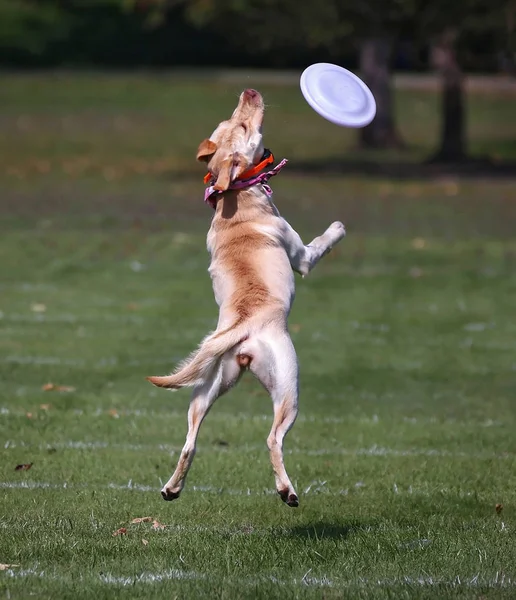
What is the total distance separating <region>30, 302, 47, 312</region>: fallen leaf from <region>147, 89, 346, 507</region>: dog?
7.05 m

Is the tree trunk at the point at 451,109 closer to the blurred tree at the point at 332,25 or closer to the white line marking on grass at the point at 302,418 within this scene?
the blurred tree at the point at 332,25

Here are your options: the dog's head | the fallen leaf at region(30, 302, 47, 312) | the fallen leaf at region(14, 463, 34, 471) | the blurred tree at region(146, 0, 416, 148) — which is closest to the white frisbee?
the dog's head

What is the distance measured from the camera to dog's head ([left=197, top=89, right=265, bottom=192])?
6.62m

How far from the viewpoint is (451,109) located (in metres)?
28.8

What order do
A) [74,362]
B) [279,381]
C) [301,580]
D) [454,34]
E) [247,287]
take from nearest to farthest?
[301,580] < [279,381] < [247,287] < [74,362] < [454,34]

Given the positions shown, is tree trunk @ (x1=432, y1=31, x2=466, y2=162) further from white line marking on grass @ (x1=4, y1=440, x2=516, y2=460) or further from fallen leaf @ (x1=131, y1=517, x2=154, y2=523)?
fallen leaf @ (x1=131, y1=517, x2=154, y2=523)

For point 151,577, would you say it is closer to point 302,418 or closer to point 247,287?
point 247,287

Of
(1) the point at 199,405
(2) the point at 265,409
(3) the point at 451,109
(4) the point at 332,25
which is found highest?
(1) the point at 199,405

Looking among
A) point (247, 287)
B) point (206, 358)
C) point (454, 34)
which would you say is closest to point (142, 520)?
point (206, 358)

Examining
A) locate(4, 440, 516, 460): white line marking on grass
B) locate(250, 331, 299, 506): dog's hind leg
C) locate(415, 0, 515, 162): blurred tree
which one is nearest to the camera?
locate(250, 331, 299, 506): dog's hind leg

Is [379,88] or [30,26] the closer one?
[379,88]

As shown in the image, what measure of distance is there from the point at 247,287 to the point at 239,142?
905 millimetres

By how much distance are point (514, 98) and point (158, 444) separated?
A: 39862 millimetres

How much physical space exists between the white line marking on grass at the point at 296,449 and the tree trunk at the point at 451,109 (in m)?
21.1
